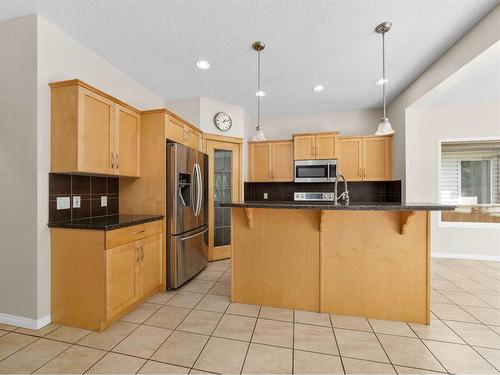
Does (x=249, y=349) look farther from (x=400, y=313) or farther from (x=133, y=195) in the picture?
(x=133, y=195)

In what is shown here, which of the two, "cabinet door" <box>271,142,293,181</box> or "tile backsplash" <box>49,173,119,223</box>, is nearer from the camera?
"tile backsplash" <box>49,173,119,223</box>

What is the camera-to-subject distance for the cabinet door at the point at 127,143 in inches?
95.6

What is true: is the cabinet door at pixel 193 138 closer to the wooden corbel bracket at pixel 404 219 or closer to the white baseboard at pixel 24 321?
the white baseboard at pixel 24 321

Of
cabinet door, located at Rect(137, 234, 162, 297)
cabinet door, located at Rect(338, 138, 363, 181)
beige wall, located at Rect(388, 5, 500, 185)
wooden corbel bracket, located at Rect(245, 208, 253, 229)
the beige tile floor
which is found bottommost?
the beige tile floor

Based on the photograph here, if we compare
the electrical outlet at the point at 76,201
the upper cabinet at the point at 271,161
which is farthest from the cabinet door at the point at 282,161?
the electrical outlet at the point at 76,201

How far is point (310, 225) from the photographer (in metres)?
2.25

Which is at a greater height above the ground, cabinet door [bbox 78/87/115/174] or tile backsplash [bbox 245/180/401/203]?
cabinet door [bbox 78/87/115/174]

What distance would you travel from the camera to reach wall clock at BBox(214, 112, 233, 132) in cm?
395

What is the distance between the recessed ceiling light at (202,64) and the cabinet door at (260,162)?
2057mm

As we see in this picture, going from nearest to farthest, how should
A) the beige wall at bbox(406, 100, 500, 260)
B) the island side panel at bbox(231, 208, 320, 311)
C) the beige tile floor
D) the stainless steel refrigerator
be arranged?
the beige tile floor
the island side panel at bbox(231, 208, 320, 311)
the stainless steel refrigerator
the beige wall at bbox(406, 100, 500, 260)

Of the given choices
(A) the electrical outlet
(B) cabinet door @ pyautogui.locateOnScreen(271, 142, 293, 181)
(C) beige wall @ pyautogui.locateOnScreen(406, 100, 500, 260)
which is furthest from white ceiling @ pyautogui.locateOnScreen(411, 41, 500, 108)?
(A) the electrical outlet

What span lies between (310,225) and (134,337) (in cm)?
176

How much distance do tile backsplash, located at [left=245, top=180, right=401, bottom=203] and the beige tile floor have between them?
2234mm

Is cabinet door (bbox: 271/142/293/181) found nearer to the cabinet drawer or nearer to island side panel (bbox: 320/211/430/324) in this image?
island side panel (bbox: 320/211/430/324)
